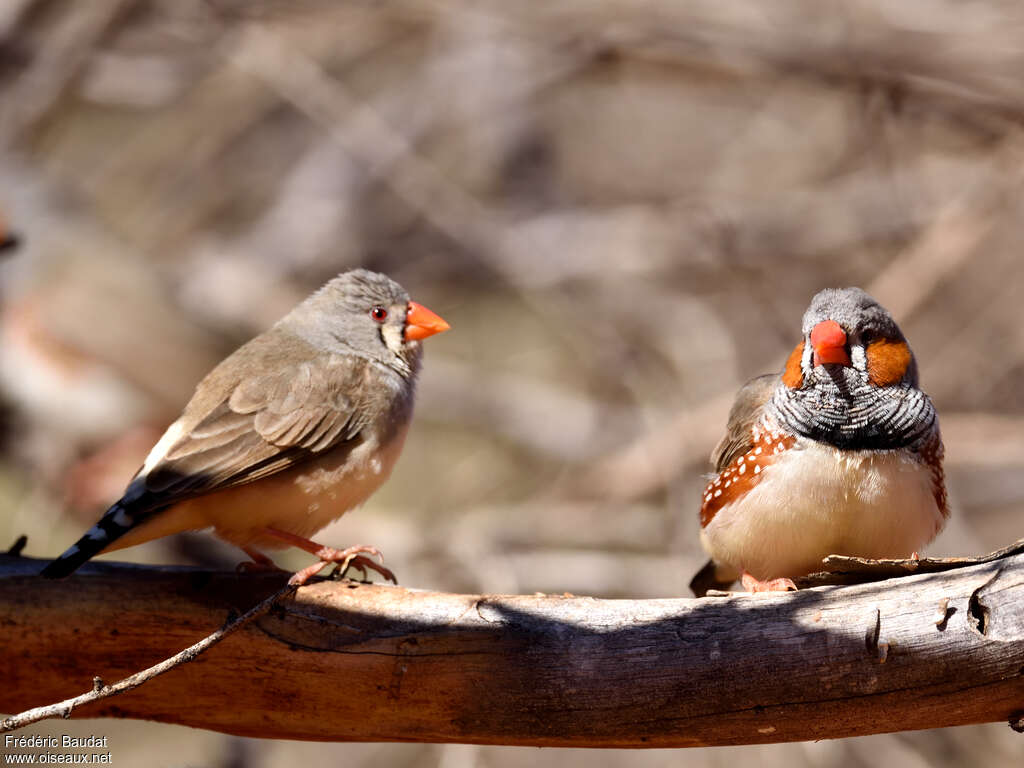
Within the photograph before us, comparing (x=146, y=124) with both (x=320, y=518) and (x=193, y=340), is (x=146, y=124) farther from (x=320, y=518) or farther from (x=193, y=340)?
(x=320, y=518)

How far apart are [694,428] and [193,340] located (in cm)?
274

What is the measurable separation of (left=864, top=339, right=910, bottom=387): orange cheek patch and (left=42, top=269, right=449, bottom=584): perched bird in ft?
4.93

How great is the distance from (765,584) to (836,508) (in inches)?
13.8

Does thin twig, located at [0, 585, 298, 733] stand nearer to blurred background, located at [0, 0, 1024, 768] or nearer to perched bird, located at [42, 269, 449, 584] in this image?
perched bird, located at [42, 269, 449, 584]

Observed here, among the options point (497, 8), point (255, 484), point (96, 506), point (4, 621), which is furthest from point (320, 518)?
point (497, 8)

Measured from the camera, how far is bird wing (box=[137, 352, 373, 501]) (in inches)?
127

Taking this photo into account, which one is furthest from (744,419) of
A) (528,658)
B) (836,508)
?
(528,658)

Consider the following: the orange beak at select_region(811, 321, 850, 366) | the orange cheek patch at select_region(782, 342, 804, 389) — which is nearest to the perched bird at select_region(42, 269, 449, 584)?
the orange cheek patch at select_region(782, 342, 804, 389)

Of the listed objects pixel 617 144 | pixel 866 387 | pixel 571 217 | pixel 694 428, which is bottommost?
pixel 866 387

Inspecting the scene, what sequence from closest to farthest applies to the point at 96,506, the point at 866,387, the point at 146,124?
the point at 866,387 < the point at 96,506 < the point at 146,124

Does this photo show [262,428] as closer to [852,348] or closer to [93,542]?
[93,542]

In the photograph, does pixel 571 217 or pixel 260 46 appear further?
pixel 571 217

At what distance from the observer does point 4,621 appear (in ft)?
10.0

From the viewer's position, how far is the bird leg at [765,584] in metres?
2.98
